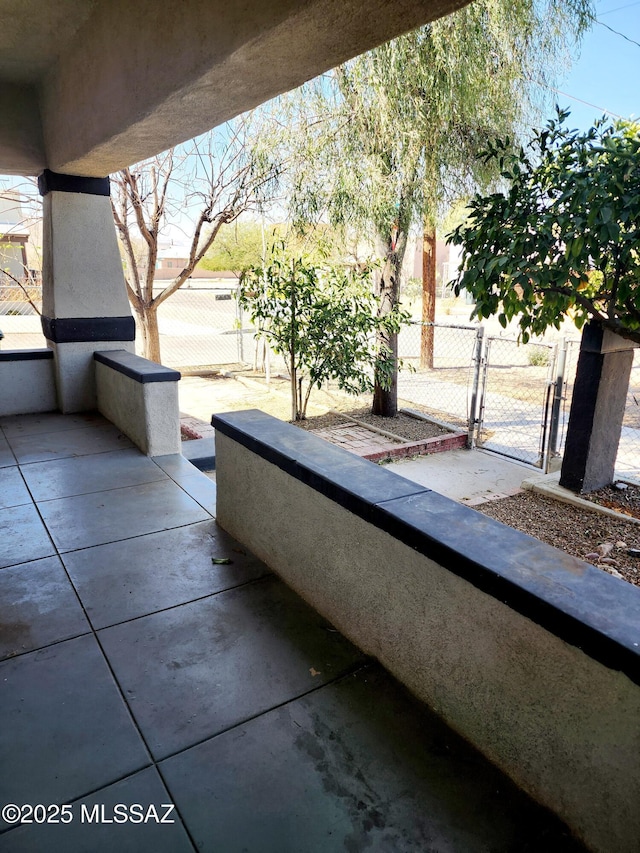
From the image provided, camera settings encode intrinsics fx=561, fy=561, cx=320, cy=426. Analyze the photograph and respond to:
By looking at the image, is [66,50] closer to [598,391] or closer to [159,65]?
[159,65]

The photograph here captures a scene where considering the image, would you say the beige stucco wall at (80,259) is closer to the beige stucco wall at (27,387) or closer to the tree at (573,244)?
the beige stucco wall at (27,387)

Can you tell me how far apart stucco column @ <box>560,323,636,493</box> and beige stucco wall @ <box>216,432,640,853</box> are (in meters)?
3.44

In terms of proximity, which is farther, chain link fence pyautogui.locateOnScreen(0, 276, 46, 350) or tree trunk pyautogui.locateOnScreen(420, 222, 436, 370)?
chain link fence pyautogui.locateOnScreen(0, 276, 46, 350)

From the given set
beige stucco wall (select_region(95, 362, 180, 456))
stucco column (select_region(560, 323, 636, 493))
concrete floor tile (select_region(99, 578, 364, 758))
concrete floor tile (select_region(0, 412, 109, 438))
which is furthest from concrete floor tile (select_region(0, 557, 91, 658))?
stucco column (select_region(560, 323, 636, 493))

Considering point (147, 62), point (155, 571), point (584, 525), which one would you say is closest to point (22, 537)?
point (155, 571)

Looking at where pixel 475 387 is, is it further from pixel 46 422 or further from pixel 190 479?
pixel 46 422

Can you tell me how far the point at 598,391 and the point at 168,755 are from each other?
4354 millimetres

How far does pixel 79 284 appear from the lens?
500cm

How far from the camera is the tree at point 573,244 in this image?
3.52 m

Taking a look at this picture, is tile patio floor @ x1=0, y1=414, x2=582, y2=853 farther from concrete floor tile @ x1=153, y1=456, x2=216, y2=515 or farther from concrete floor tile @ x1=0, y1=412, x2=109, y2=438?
concrete floor tile @ x1=0, y1=412, x2=109, y2=438

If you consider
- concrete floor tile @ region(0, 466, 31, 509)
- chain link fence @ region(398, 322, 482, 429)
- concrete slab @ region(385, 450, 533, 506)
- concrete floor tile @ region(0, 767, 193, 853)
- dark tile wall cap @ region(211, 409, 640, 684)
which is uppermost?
dark tile wall cap @ region(211, 409, 640, 684)

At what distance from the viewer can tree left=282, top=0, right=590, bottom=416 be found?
5398mm

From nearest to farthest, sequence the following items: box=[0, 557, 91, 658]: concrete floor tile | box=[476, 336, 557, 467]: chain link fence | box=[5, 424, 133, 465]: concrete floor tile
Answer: box=[0, 557, 91, 658]: concrete floor tile
box=[5, 424, 133, 465]: concrete floor tile
box=[476, 336, 557, 467]: chain link fence

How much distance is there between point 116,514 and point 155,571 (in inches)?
28.4
